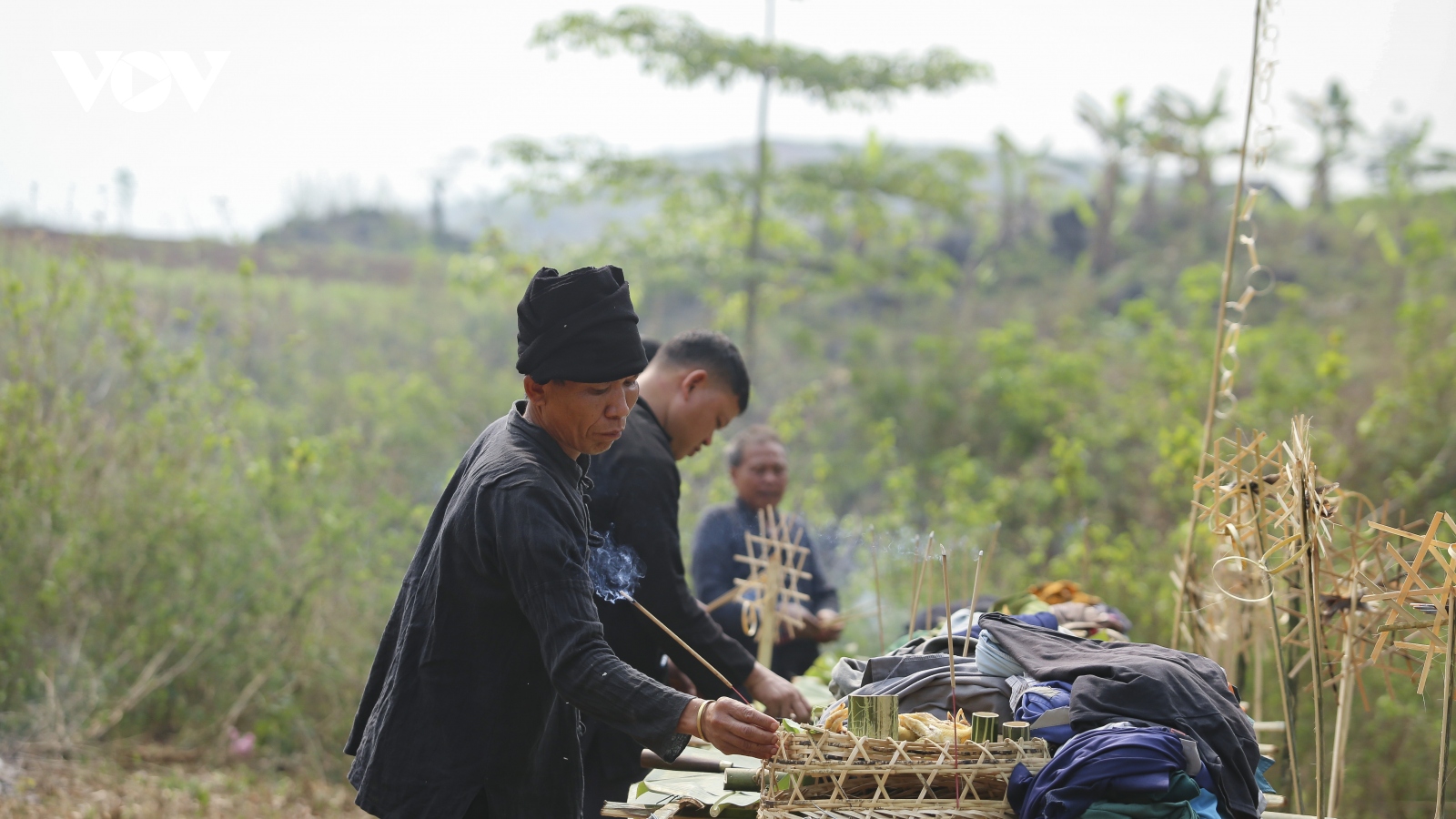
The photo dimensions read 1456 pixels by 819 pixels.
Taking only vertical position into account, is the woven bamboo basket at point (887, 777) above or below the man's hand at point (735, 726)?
below

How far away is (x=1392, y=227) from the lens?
59.4 ft

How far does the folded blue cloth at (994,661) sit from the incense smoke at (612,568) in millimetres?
866

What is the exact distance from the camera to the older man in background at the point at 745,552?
4605mm

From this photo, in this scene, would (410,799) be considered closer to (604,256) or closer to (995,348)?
(604,256)

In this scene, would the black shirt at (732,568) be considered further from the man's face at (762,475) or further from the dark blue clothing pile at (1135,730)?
the dark blue clothing pile at (1135,730)

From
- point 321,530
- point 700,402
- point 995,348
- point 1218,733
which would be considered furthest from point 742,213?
point 1218,733

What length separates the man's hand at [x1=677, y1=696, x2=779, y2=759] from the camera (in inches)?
74.9

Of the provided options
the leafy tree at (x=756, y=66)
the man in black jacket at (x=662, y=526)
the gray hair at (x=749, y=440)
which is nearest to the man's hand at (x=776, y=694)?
the man in black jacket at (x=662, y=526)

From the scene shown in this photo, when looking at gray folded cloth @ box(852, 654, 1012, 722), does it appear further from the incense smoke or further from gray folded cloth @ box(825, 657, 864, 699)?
the incense smoke

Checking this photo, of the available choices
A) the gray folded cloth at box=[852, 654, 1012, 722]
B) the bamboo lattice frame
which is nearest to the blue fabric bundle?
the gray folded cloth at box=[852, 654, 1012, 722]

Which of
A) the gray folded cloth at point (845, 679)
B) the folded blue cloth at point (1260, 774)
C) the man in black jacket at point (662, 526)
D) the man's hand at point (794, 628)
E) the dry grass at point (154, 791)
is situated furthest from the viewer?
the dry grass at point (154, 791)

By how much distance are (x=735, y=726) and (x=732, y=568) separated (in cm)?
285

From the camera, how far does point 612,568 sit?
274cm

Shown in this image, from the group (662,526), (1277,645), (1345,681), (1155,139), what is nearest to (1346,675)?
(1345,681)
